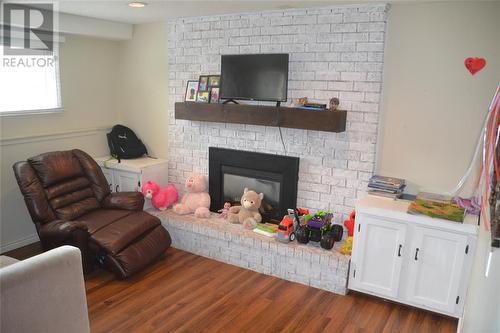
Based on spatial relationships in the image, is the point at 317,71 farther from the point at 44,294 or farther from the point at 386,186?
the point at 44,294

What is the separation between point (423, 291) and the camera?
2.94 metres

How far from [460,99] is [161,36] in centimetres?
305

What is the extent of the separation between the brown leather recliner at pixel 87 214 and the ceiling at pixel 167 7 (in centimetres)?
134

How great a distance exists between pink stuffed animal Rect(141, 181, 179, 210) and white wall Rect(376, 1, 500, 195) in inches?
85.8

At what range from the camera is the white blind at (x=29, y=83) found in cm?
370

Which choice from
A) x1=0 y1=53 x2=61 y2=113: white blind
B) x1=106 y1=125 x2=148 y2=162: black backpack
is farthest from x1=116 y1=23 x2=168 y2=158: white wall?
x1=0 y1=53 x2=61 y2=113: white blind

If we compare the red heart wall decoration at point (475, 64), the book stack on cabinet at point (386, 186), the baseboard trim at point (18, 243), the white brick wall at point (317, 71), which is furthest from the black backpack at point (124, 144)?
the red heart wall decoration at point (475, 64)

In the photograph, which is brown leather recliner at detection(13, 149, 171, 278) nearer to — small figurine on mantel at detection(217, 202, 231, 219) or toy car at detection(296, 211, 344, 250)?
small figurine on mantel at detection(217, 202, 231, 219)

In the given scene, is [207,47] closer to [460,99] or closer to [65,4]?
[65,4]

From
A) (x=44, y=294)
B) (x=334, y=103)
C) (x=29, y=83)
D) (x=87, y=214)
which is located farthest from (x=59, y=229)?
(x=334, y=103)

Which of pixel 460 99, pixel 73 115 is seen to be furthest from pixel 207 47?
pixel 460 99

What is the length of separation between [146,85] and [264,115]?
5.64 feet

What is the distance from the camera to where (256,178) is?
156 inches

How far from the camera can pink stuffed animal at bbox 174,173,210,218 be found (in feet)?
13.4
